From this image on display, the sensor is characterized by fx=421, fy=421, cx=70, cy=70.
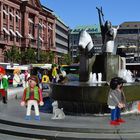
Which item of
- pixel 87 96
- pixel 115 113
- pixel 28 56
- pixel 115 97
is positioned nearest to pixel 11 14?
pixel 28 56

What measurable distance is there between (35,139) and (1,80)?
976cm

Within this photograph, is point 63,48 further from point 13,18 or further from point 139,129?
point 139,129

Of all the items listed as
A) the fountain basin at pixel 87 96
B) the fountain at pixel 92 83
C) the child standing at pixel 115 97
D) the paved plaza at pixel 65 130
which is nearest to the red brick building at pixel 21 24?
the fountain at pixel 92 83

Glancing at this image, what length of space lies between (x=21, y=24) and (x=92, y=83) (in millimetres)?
87519

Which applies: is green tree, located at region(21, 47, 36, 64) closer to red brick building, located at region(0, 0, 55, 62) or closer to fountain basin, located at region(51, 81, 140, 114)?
red brick building, located at region(0, 0, 55, 62)

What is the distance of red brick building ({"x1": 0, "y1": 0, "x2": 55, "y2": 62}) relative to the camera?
91.6 m

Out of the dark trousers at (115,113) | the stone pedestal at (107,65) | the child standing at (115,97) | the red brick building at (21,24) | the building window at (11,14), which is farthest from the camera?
the building window at (11,14)

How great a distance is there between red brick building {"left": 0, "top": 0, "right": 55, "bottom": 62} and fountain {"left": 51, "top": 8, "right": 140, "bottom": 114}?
64511mm

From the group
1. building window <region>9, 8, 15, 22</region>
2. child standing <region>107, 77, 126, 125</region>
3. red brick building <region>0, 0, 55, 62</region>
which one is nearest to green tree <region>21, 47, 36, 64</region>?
red brick building <region>0, 0, 55, 62</region>

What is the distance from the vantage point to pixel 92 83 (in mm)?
17734

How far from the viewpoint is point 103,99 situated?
15.1 meters

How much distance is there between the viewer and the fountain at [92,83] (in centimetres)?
1520

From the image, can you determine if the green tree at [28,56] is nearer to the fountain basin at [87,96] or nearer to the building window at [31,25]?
the building window at [31,25]

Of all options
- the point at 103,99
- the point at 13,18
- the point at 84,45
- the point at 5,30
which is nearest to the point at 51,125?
the point at 103,99
